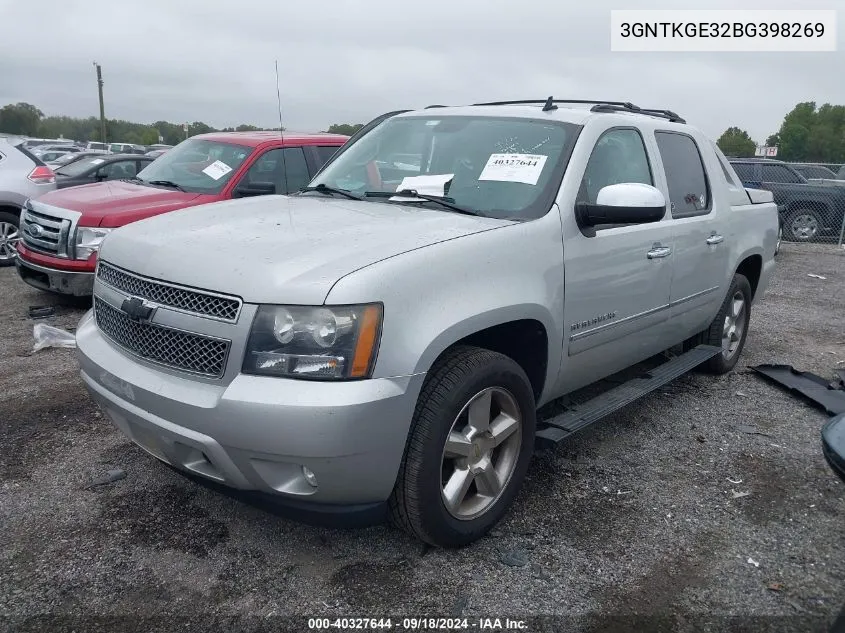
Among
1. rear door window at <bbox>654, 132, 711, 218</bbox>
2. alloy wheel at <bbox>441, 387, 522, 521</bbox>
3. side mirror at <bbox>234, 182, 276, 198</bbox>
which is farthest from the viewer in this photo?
side mirror at <bbox>234, 182, 276, 198</bbox>

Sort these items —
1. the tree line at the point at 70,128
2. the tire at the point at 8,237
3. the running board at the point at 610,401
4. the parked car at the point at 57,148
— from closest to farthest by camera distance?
the running board at the point at 610,401, the tire at the point at 8,237, the parked car at the point at 57,148, the tree line at the point at 70,128

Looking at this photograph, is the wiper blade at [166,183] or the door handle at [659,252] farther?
the wiper blade at [166,183]

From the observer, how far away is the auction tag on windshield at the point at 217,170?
6.69m

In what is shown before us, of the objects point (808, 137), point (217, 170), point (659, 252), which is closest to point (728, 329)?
point (659, 252)

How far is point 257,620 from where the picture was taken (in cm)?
245

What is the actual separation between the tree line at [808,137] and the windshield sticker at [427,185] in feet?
135

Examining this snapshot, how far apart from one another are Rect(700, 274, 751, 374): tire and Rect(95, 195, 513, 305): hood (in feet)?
8.53

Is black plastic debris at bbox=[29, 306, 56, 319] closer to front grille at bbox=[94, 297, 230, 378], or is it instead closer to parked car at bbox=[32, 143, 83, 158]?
front grille at bbox=[94, 297, 230, 378]

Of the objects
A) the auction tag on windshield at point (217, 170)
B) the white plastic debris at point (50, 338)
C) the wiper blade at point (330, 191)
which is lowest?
the white plastic debris at point (50, 338)

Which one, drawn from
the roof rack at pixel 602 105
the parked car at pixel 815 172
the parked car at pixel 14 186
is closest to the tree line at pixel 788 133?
the parked car at pixel 815 172

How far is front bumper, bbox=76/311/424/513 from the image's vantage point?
2293mm

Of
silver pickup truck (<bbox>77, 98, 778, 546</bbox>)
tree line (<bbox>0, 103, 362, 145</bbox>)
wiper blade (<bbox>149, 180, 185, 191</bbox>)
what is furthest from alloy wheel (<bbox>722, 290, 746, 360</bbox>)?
tree line (<bbox>0, 103, 362, 145</bbox>)

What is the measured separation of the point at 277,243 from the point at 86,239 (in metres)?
4.11

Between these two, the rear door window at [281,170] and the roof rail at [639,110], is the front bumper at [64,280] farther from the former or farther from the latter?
the roof rail at [639,110]
